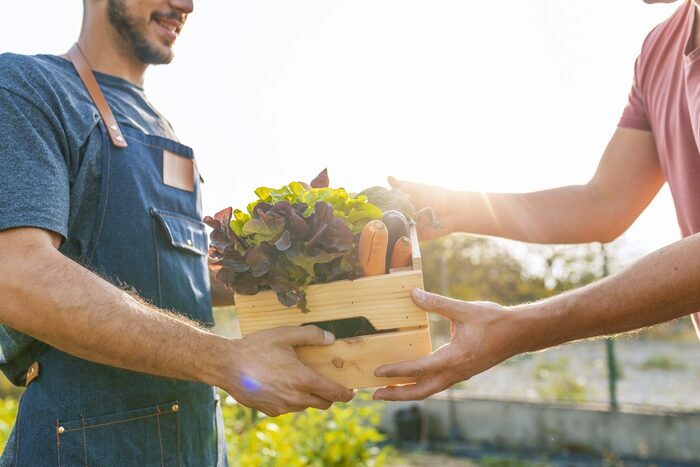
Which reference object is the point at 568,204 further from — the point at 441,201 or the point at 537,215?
the point at 441,201

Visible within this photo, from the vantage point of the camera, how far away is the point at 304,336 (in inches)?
72.1

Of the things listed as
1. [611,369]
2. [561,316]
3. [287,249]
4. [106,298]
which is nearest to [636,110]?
[561,316]

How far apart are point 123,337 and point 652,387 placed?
14.1 meters

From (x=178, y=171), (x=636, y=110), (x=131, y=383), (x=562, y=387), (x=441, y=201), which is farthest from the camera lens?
(x=562, y=387)

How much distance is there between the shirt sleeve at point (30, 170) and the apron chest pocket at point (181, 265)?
1.11ft

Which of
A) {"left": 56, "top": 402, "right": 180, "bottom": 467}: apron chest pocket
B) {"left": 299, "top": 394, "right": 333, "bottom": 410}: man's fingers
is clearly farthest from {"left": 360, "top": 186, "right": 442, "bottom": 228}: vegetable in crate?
{"left": 56, "top": 402, "right": 180, "bottom": 467}: apron chest pocket

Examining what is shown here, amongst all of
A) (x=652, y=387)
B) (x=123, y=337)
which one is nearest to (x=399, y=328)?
(x=123, y=337)

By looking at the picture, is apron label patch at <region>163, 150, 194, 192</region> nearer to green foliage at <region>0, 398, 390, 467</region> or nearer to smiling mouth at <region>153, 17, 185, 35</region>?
smiling mouth at <region>153, 17, 185, 35</region>

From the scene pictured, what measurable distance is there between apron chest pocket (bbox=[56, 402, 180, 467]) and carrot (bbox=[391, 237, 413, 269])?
0.75m

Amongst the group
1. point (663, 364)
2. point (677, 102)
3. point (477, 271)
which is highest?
point (477, 271)

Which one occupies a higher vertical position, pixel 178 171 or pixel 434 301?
pixel 178 171

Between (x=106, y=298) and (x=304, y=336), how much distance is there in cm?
51

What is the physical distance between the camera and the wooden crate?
187 cm

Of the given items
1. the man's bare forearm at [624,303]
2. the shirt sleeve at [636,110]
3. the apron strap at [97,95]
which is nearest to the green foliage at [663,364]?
the shirt sleeve at [636,110]
